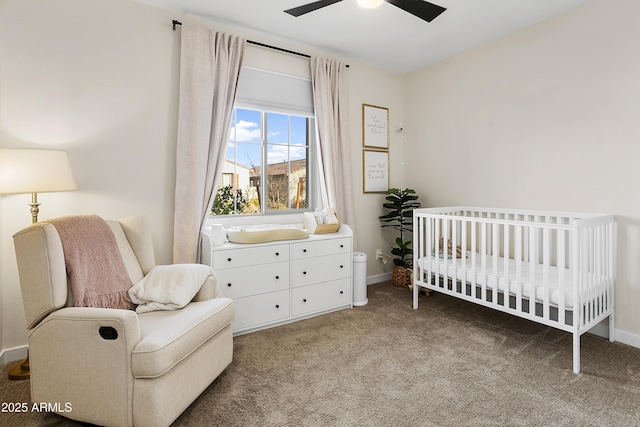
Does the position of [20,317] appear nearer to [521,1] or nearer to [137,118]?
[137,118]

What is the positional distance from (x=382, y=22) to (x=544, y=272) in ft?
7.44

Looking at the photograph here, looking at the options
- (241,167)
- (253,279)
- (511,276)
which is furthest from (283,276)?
(511,276)

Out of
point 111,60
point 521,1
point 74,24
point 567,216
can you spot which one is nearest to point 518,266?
point 567,216

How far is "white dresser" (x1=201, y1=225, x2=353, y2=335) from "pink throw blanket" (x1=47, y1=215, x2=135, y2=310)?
25.0 inches

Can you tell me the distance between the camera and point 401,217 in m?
3.80

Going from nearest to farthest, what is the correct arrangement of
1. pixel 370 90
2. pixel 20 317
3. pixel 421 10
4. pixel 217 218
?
pixel 421 10 < pixel 20 317 < pixel 217 218 < pixel 370 90

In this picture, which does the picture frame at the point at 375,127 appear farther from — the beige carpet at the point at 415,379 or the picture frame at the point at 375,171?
the beige carpet at the point at 415,379

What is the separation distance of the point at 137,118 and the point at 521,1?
2.97 metres

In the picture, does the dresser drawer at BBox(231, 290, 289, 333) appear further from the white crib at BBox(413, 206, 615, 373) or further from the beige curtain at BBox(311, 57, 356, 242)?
the white crib at BBox(413, 206, 615, 373)

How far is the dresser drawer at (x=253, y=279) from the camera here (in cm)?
242

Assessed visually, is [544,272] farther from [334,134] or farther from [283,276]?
[334,134]

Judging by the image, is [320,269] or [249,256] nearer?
[249,256]

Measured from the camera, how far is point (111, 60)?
238 centimetres

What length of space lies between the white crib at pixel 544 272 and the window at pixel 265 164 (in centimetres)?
128
